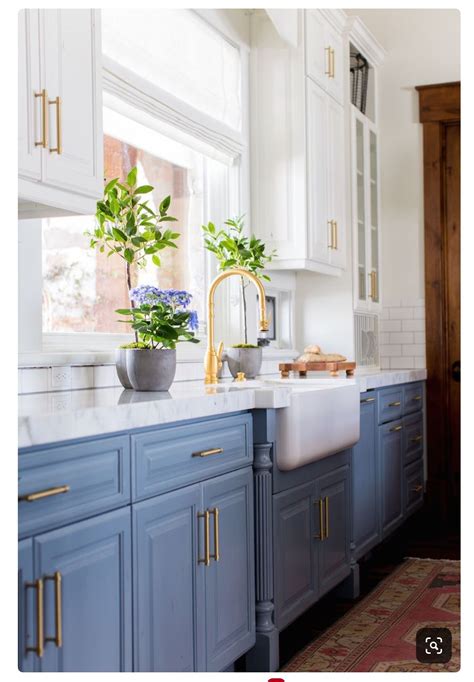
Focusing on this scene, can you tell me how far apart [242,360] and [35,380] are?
116 centimetres

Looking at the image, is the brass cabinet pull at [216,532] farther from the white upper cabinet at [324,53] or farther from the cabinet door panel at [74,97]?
the white upper cabinet at [324,53]

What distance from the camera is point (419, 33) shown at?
16.9ft

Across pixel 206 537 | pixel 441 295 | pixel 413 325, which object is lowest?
pixel 206 537

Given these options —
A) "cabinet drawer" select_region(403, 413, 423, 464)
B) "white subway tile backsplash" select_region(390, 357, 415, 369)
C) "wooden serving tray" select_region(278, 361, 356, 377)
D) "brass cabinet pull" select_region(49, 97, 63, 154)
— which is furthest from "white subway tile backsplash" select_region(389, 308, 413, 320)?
"brass cabinet pull" select_region(49, 97, 63, 154)

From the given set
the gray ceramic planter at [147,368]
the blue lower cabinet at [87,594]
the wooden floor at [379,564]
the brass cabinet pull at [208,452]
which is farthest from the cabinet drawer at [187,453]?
the wooden floor at [379,564]

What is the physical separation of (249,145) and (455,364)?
1.90m

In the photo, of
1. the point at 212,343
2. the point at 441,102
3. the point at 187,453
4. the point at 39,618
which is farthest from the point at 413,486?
the point at 39,618

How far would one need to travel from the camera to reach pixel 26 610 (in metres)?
1.54

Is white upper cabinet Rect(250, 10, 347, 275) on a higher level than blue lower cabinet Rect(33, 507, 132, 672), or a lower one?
higher

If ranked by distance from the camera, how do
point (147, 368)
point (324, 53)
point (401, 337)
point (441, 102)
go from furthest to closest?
point (401, 337) < point (441, 102) < point (324, 53) < point (147, 368)

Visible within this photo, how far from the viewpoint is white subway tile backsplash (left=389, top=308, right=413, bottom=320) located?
5.18 meters

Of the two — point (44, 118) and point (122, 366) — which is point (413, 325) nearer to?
point (122, 366)

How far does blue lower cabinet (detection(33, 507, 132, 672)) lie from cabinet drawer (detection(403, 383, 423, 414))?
2891 mm

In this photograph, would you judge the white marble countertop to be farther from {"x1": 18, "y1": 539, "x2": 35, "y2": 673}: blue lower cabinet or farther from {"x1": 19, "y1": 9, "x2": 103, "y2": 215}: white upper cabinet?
{"x1": 19, "y1": 9, "x2": 103, "y2": 215}: white upper cabinet
